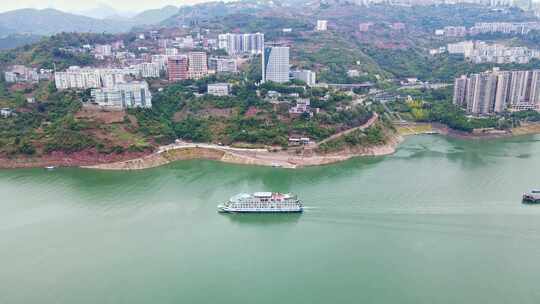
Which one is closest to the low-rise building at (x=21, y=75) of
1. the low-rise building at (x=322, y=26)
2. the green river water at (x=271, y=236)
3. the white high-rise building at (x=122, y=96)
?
the white high-rise building at (x=122, y=96)

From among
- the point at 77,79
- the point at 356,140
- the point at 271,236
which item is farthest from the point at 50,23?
the point at 271,236

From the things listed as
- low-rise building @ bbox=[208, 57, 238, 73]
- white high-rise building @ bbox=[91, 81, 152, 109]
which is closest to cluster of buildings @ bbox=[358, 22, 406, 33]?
low-rise building @ bbox=[208, 57, 238, 73]

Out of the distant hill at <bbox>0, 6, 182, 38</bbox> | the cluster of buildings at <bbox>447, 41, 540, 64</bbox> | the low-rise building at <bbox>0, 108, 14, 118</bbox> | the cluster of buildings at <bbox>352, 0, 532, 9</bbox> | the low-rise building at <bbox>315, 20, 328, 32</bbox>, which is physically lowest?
the low-rise building at <bbox>0, 108, 14, 118</bbox>

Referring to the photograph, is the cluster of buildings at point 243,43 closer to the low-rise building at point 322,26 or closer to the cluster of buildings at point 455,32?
the low-rise building at point 322,26

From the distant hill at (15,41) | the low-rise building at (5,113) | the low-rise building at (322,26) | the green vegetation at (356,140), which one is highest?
the low-rise building at (322,26)

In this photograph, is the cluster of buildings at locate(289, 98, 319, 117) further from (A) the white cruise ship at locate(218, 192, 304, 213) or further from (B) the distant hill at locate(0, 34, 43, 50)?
(B) the distant hill at locate(0, 34, 43, 50)

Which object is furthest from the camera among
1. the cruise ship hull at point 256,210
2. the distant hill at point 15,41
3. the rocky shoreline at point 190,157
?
the distant hill at point 15,41
